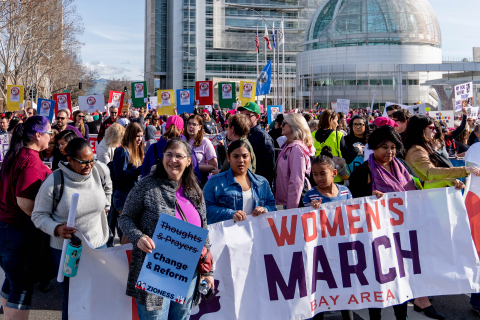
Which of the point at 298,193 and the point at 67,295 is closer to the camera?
the point at 67,295

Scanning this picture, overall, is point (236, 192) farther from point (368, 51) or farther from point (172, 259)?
point (368, 51)

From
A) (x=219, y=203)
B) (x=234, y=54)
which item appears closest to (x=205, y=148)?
(x=219, y=203)

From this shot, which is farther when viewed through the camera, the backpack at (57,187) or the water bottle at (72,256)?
the backpack at (57,187)

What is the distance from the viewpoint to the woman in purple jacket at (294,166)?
5027 mm

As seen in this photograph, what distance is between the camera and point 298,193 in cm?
501

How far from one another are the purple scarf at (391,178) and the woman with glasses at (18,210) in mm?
2986

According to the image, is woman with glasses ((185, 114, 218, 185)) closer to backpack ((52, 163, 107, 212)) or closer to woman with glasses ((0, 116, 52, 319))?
woman with glasses ((0, 116, 52, 319))

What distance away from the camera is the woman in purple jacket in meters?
5.03

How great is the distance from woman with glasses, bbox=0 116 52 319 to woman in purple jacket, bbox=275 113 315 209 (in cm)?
240

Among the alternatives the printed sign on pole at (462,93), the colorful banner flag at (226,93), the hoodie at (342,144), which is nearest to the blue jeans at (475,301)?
the hoodie at (342,144)

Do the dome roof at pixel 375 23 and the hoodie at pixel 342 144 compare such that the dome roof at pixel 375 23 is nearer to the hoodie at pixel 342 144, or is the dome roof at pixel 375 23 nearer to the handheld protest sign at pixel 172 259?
the hoodie at pixel 342 144

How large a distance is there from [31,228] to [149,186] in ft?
4.13

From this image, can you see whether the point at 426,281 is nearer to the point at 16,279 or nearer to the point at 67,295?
the point at 67,295

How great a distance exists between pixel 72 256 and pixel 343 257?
7.58ft
